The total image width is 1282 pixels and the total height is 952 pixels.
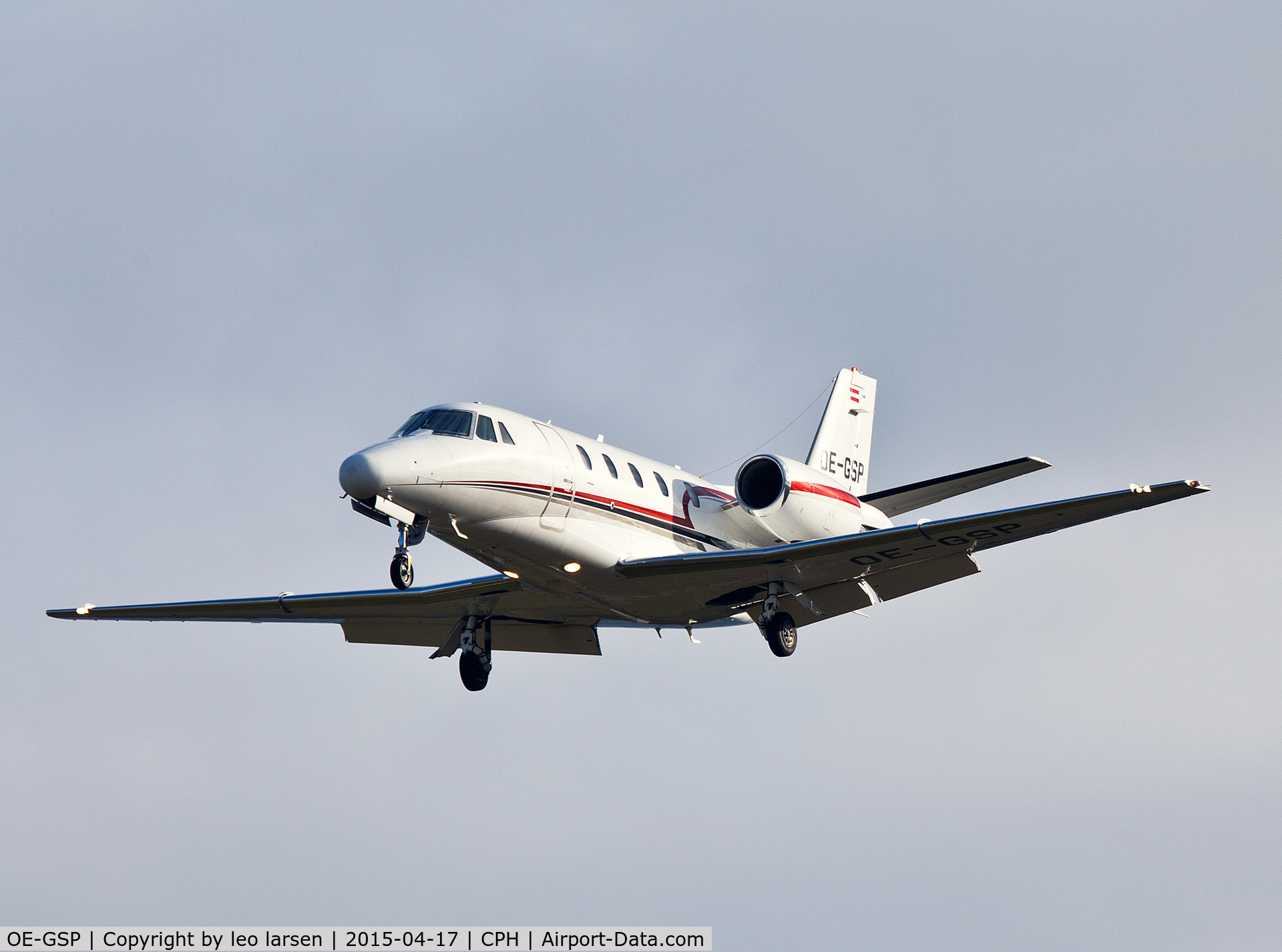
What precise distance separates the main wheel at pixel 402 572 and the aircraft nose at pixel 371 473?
928 millimetres

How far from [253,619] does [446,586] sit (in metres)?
4.16

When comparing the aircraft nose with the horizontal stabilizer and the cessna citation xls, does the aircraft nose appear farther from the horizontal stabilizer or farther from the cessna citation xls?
the horizontal stabilizer

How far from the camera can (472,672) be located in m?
26.7

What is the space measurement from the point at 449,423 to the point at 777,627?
602 centimetres

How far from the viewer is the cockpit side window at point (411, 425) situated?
2248 centimetres

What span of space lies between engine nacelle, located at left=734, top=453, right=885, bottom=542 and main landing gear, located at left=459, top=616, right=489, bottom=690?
494 centimetres

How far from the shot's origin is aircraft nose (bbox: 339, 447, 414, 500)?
2106 centimetres

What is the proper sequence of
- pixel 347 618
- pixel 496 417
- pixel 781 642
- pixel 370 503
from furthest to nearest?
pixel 347 618 < pixel 781 642 < pixel 496 417 < pixel 370 503

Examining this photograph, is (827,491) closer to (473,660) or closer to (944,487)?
(944,487)

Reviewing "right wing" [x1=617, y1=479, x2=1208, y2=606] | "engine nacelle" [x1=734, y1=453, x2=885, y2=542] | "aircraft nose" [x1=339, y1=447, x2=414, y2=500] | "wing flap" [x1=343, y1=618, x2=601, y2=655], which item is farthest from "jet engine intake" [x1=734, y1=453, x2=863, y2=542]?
"aircraft nose" [x1=339, y1=447, x2=414, y2=500]

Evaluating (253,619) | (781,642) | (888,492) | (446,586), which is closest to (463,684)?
(446,586)

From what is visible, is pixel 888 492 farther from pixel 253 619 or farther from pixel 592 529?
pixel 253 619

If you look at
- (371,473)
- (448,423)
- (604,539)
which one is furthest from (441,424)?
(604,539)

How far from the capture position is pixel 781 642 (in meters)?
24.6
